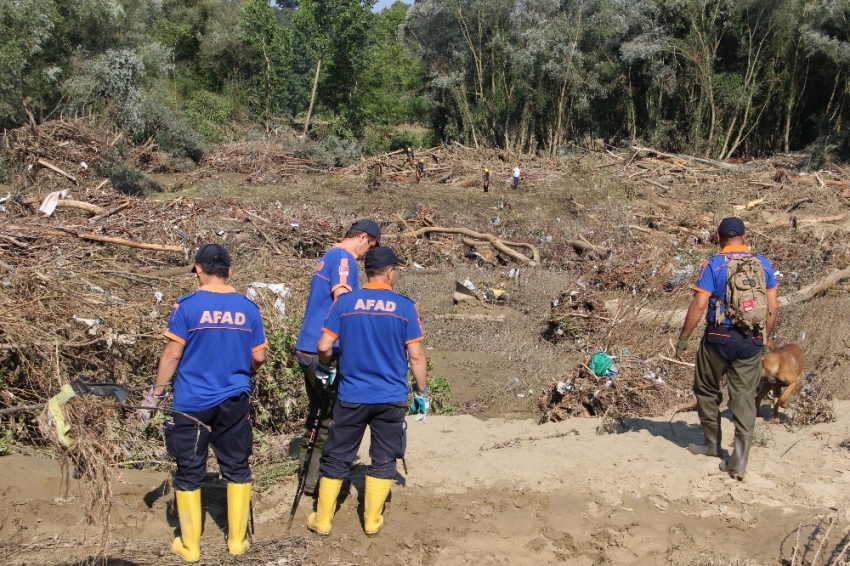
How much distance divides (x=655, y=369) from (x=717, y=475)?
94.8 inches

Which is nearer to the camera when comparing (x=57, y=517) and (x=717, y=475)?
(x=57, y=517)

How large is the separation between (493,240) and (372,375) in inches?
477

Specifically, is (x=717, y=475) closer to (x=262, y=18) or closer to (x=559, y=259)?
(x=559, y=259)

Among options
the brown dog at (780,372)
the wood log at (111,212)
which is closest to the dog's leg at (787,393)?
the brown dog at (780,372)

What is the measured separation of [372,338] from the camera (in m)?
4.03

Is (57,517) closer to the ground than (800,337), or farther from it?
closer to the ground

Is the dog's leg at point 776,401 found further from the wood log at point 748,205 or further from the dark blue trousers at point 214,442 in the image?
the wood log at point 748,205

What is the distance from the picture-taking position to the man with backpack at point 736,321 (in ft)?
15.9

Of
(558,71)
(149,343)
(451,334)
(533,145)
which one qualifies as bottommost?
(451,334)

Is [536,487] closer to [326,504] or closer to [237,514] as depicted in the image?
[326,504]

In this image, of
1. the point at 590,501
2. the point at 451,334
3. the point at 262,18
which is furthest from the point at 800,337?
the point at 262,18

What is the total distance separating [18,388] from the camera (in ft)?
16.9

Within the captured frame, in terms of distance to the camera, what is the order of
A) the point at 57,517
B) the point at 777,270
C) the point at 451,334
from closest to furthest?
the point at 57,517
the point at 451,334
the point at 777,270

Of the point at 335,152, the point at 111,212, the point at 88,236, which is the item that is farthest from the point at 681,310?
the point at 335,152
